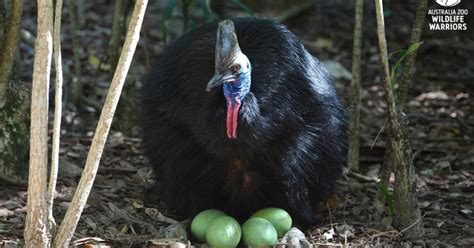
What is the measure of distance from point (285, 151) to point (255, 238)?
0.53 m

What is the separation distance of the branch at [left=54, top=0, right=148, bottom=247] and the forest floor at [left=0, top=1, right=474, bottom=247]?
1.78 feet

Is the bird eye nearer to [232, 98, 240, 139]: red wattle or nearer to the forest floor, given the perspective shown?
[232, 98, 240, 139]: red wattle

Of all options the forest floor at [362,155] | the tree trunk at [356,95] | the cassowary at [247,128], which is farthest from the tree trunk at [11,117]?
the tree trunk at [356,95]

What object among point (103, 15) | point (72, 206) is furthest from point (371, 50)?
point (72, 206)

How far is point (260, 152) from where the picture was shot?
4355 mm

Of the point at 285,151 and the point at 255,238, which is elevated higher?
the point at 285,151

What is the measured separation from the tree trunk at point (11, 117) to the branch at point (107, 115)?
4.11ft

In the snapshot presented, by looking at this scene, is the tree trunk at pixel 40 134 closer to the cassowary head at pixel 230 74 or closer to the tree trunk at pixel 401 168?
the cassowary head at pixel 230 74

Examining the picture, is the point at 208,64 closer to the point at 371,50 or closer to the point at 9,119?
the point at 9,119

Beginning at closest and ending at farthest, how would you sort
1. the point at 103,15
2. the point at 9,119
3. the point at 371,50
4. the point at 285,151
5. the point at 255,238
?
the point at 255,238, the point at 285,151, the point at 9,119, the point at 371,50, the point at 103,15

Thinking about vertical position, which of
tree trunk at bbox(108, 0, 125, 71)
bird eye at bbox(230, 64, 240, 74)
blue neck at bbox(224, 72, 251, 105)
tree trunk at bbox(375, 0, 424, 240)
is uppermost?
tree trunk at bbox(108, 0, 125, 71)

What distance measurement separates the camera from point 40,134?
353 cm

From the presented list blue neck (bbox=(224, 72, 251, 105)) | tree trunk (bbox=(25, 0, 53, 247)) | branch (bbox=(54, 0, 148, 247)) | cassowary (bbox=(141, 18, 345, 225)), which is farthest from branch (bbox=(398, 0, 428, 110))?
tree trunk (bbox=(25, 0, 53, 247))

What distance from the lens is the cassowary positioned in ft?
13.9
